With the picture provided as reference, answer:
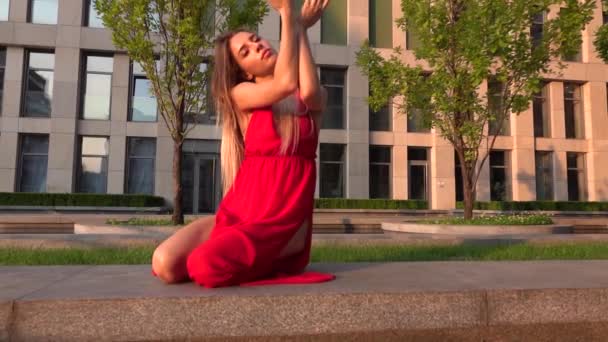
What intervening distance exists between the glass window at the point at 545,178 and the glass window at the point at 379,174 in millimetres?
8761

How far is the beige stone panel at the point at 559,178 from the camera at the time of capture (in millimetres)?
24030

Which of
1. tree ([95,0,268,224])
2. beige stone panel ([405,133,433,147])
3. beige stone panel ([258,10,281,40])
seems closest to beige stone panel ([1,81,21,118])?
beige stone panel ([258,10,281,40])

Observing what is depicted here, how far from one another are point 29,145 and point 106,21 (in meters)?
13.3

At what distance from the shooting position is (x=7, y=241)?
707cm

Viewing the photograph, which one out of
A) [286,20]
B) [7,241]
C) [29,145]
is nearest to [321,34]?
[29,145]

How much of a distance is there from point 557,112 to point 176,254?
86.7 feet

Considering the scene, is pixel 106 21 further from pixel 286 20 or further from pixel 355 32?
pixel 355 32

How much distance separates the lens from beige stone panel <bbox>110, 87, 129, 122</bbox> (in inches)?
827

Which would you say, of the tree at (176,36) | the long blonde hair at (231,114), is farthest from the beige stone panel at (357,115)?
the long blonde hair at (231,114)

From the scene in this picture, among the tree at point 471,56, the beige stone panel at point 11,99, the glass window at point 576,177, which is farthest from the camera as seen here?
the glass window at point 576,177

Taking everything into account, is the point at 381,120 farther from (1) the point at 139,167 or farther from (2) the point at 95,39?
(2) the point at 95,39

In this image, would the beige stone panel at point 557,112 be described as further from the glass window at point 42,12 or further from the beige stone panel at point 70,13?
the glass window at point 42,12

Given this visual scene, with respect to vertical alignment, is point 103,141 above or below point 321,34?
below

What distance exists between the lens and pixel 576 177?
24781 mm
